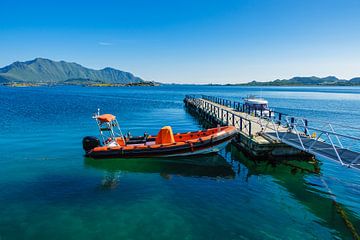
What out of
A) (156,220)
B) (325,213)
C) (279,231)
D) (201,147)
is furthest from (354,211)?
(201,147)

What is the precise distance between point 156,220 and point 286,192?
6256mm

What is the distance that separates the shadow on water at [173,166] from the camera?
1492 centimetres

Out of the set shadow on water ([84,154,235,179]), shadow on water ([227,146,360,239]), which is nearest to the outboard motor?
shadow on water ([84,154,235,179])

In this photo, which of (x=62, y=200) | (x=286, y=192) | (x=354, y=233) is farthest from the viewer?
(x=286, y=192)

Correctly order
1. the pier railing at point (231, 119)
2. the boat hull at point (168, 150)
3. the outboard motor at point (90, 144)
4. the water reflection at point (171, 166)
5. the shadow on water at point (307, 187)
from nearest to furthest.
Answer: the shadow on water at point (307, 187) < the water reflection at point (171, 166) < the boat hull at point (168, 150) < the outboard motor at point (90, 144) < the pier railing at point (231, 119)

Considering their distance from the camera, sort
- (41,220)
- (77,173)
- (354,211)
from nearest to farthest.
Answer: (41,220) < (354,211) < (77,173)

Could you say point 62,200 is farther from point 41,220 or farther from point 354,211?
point 354,211

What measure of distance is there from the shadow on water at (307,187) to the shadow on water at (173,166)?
1.14 meters

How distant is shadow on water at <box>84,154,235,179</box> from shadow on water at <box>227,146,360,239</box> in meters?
1.14

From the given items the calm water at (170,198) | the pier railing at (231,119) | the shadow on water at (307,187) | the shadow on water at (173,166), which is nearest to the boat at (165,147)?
the shadow on water at (173,166)

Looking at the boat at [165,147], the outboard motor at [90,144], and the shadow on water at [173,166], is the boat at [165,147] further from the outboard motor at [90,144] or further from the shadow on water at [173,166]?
the shadow on water at [173,166]

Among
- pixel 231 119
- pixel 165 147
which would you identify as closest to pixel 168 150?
pixel 165 147

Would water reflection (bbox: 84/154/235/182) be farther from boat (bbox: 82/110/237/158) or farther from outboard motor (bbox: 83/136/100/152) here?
outboard motor (bbox: 83/136/100/152)

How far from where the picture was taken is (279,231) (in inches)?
353
